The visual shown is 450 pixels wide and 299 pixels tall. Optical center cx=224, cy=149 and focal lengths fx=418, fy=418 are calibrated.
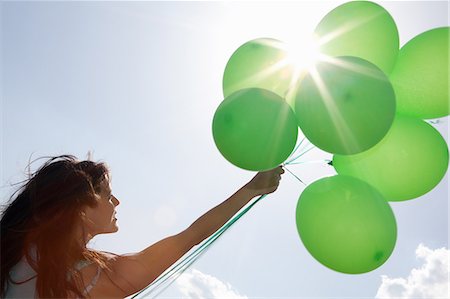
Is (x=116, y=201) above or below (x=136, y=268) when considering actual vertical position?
above

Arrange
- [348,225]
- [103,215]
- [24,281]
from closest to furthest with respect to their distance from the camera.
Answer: [24,281], [103,215], [348,225]

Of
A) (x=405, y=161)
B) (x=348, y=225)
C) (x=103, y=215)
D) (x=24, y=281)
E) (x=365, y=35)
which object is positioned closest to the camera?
(x=24, y=281)

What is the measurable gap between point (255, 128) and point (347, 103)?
0.51 metres

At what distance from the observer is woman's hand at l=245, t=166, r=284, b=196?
2656mm

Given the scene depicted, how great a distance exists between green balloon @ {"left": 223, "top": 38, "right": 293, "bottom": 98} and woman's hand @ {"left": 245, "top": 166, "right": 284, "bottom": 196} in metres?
0.52

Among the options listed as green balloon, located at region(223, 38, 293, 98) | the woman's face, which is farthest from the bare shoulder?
green balloon, located at region(223, 38, 293, 98)

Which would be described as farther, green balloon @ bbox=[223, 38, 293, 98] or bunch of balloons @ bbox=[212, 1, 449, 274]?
green balloon @ bbox=[223, 38, 293, 98]

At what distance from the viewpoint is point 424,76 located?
103 inches

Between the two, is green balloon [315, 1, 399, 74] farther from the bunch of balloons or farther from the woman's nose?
the woman's nose

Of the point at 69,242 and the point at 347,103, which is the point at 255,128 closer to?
the point at 347,103

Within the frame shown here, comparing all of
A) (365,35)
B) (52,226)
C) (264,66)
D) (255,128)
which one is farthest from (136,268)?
(365,35)

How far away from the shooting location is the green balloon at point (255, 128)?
2.35m

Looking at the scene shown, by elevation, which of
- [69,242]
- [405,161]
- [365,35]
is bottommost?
[405,161]

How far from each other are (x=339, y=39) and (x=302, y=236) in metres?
1.29
